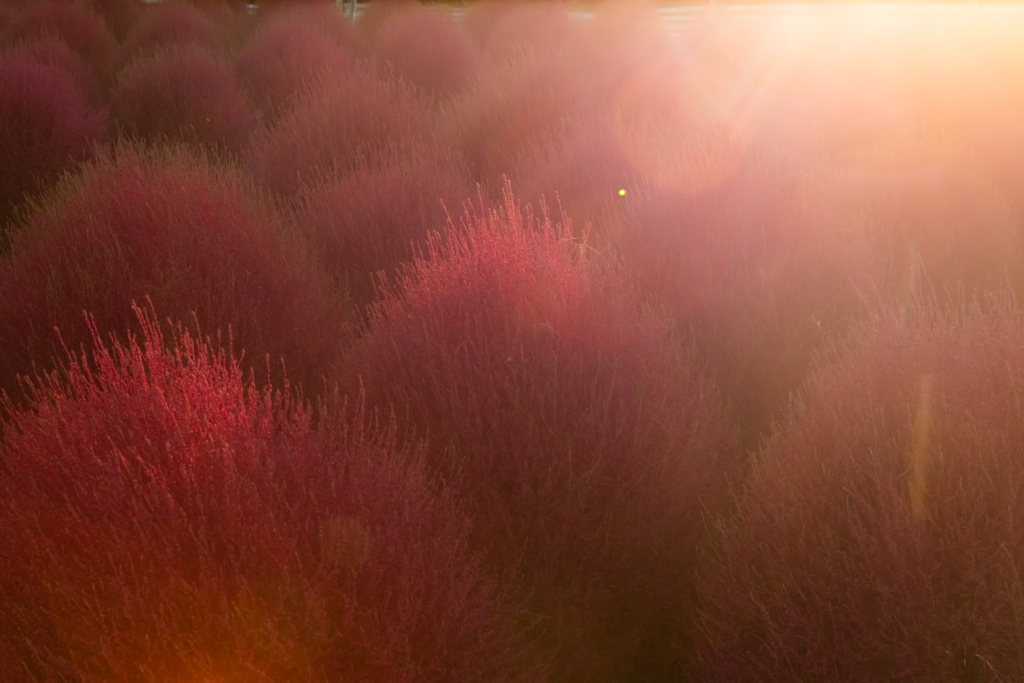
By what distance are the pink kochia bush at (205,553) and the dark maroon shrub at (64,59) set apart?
32.5ft

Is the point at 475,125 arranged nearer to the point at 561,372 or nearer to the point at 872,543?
the point at 561,372

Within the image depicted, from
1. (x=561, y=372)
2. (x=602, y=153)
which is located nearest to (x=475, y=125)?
(x=602, y=153)

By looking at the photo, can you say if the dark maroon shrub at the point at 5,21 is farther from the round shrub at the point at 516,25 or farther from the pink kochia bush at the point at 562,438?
the pink kochia bush at the point at 562,438

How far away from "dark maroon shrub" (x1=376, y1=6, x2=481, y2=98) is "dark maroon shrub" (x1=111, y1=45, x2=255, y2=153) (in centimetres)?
241

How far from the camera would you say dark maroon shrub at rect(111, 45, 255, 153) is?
10227 millimetres

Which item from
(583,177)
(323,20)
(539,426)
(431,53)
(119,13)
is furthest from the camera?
(119,13)

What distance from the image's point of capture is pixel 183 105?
34.4ft

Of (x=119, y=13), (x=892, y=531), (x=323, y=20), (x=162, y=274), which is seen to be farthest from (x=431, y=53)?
(x=892, y=531)

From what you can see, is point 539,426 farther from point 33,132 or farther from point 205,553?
point 33,132

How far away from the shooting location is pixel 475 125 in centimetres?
844

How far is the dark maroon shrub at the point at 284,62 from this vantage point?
470 inches

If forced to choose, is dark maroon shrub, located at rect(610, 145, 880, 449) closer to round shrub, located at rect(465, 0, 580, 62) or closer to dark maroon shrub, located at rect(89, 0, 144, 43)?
round shrub, located at rect(465, 0, 580, 62)

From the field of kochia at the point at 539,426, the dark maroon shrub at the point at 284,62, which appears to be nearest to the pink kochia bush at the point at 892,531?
the field of kochia at the point at 539,426

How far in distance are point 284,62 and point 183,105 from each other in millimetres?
2457
